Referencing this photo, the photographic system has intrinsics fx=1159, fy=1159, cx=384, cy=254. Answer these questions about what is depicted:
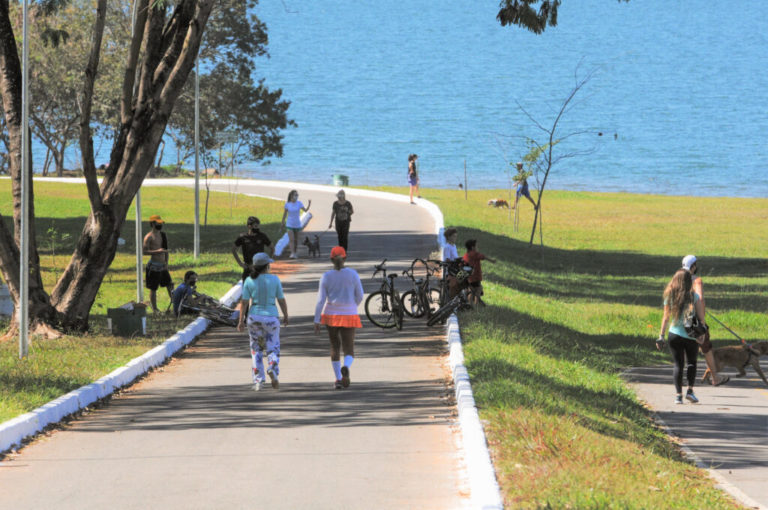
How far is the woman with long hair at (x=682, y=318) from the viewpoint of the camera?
14172 millimetres

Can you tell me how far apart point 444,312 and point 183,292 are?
14.2 feet

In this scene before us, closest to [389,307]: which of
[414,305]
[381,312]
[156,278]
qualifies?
[381,312]

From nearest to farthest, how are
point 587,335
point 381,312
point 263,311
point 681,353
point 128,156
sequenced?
1. point 263,311
2. point 681,353
3. point 128,156
4. point 381,312
5. point 587,335

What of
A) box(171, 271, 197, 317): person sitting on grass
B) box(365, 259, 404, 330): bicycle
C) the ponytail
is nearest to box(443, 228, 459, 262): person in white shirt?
box(365, 259, 404, 330): bicycle

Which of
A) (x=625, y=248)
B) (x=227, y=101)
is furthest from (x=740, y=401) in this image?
(x=227, y=101)

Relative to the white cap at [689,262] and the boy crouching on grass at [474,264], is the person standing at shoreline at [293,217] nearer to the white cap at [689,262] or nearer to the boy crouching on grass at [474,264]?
the boy crouching on grass at [474,264]

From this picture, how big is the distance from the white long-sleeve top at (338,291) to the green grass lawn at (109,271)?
113 inches

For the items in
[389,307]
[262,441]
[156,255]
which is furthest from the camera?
[156,255]

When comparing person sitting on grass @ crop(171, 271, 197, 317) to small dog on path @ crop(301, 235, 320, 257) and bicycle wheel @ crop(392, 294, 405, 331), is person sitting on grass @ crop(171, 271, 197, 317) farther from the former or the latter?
small dog on path @ crop(301, 235, 320, 257)

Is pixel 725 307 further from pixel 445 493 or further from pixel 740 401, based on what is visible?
pixel 445 493

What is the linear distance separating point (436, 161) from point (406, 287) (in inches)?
5045

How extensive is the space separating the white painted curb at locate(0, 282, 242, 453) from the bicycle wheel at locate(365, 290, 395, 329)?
291 centimetres

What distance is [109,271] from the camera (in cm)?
3003

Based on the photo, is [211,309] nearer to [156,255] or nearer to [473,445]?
[156,255]
